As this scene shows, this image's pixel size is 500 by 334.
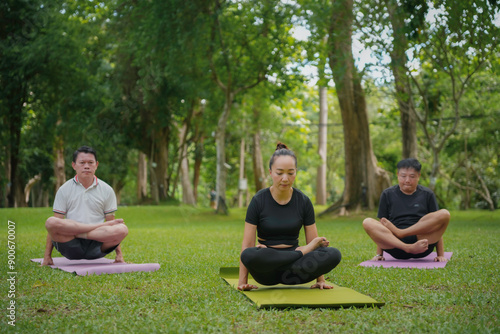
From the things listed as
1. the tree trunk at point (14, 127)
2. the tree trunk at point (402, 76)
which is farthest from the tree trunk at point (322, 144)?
the tree trunk at point (14, 127)

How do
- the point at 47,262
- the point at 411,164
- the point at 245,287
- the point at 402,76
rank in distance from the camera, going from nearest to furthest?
the point at 245,287
the point at 47,262
the point at 411,164
the point at 402,76

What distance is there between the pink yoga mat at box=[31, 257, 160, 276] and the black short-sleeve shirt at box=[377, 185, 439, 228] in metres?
3.11

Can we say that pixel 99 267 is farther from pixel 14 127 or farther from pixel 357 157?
pixel 14 127

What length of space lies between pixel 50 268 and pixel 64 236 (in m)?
0.43

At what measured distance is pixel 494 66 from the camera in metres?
16.2

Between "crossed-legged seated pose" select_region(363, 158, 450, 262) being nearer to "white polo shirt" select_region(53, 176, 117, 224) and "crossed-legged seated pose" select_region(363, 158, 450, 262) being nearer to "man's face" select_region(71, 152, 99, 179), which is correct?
"white polo shirt" select_region(53, 176, 117, 224)

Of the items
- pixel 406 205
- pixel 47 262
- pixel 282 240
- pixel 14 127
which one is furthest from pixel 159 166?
pixel 282 240

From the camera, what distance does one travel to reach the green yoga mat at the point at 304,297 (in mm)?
4668

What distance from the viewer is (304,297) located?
16.4 feet

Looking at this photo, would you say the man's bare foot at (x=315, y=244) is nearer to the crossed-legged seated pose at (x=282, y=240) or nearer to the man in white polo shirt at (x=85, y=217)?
the crossed-legged seated pose at (x=282, y=240)

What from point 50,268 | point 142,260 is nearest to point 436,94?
point 142,260

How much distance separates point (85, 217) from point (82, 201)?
194 millimetres

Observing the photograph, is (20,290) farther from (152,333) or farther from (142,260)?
(142,260)

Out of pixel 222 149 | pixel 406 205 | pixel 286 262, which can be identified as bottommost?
pixel 286 262
